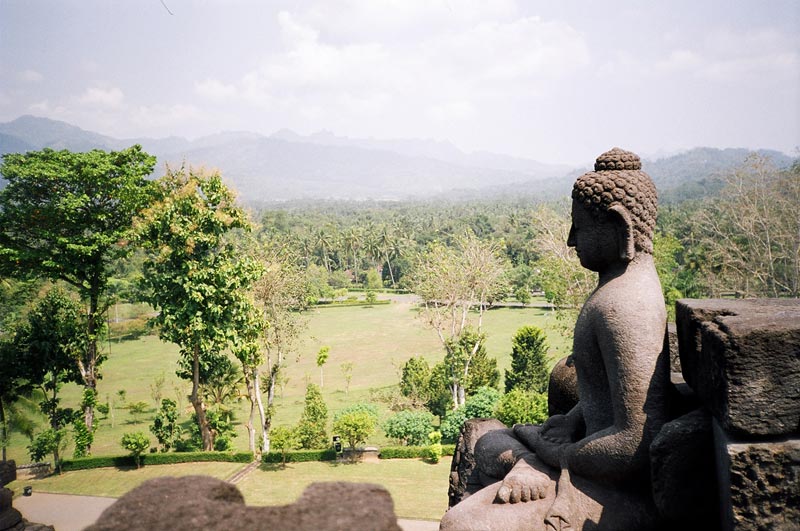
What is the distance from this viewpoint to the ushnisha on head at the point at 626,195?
3.91 m

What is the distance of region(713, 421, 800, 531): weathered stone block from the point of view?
9.25 feet

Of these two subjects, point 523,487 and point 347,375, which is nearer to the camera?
point 523,487

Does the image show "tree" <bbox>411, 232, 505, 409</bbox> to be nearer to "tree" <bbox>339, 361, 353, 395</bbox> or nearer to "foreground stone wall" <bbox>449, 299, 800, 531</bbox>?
"tree" <bbox>339, 361, 353, 395</bbox>

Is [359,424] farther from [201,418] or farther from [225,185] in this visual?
[225,185]

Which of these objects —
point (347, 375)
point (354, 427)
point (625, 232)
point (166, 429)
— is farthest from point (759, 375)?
point (347, 375)

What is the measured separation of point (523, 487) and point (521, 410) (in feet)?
47.9

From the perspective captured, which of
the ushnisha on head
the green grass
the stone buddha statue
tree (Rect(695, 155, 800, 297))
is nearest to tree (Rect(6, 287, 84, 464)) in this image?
the green grass

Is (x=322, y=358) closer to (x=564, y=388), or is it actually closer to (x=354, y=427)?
(x=354, y=427)

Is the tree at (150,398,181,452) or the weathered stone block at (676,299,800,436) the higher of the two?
the weathered stone block at (676,299,800,436)

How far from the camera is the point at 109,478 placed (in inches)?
677

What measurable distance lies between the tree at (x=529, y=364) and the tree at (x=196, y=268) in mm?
11806

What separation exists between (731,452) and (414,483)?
14561 mm

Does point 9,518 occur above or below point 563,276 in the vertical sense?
below

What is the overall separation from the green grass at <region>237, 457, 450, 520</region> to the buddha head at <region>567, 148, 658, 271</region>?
37.5 ft
